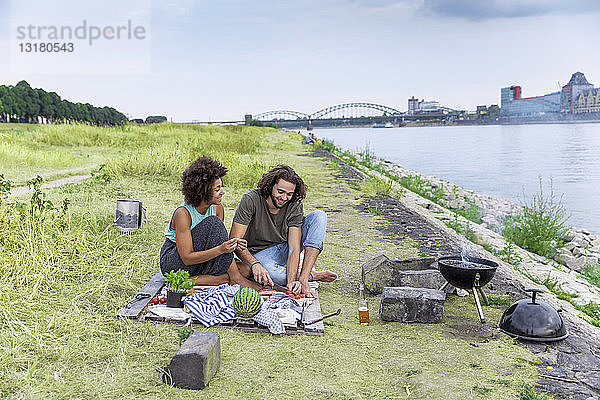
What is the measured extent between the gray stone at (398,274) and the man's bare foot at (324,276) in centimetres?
26

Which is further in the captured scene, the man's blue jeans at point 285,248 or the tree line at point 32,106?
the tree line at point 32,106

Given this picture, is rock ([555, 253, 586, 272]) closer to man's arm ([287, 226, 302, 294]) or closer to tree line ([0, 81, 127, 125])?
man's arm ([287, 226, 302, 294])

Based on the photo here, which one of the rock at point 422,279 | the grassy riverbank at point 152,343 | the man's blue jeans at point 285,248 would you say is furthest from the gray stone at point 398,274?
the man's blue jeans at point 285,248

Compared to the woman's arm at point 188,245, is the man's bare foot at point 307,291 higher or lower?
lower

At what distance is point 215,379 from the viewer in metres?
2.79

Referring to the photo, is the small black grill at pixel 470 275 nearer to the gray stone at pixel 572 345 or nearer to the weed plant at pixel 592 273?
the gray stone at pixel 572 345

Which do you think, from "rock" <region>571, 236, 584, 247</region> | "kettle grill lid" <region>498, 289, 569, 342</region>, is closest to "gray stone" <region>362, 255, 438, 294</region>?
"kettle grill lid" <region>498, 289, 569, 342</region>

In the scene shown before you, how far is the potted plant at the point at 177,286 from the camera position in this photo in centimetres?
359

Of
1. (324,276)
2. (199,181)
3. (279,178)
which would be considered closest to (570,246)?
(324,276)

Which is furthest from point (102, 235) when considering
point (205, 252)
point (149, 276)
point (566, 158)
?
point (566, 158)

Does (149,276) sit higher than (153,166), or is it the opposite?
(153,166)

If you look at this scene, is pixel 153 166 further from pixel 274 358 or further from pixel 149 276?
pixel 274 358

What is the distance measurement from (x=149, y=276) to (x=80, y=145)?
14070 millimetres

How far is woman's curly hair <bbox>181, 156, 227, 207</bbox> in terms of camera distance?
3803 millimetres
